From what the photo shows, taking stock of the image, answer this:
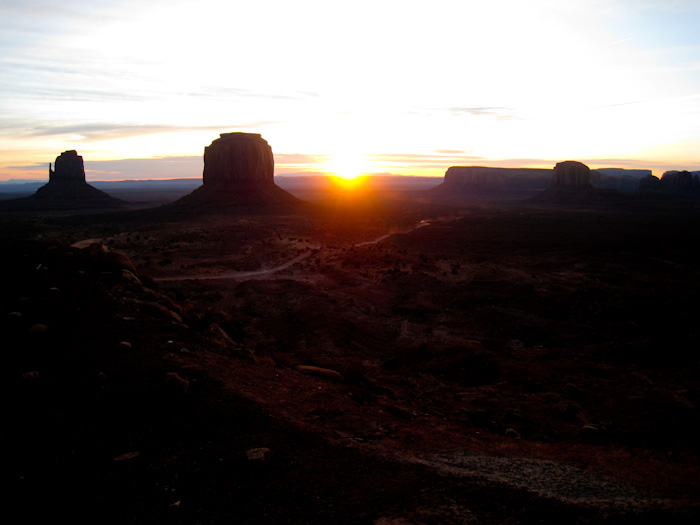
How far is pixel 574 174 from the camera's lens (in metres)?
120

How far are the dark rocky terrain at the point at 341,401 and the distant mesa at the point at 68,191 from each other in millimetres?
89861

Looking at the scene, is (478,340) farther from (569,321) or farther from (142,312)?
(142,312)

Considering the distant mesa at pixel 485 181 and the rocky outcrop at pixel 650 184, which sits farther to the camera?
the distant mesa at pixel 485 181

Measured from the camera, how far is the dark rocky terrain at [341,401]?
20.7 ft

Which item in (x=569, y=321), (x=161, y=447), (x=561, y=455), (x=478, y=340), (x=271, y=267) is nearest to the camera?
(x=161, y=447)

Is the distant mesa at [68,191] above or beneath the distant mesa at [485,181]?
beneath

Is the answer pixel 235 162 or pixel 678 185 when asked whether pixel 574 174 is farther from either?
pixel 235 162

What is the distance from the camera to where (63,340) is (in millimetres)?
9922

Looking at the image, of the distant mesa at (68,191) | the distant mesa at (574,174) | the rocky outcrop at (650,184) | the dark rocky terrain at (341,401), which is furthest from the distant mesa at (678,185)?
the distant mesa at (68,191)

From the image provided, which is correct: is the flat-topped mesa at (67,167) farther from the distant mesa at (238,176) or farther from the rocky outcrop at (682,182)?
the rocky outcrop at (682,182)

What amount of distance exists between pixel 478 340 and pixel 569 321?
5808 mm

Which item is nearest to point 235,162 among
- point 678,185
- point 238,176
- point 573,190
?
point 238,176

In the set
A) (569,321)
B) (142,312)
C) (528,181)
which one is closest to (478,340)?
(569,321)

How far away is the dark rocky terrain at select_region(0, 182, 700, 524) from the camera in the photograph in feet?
20.7
